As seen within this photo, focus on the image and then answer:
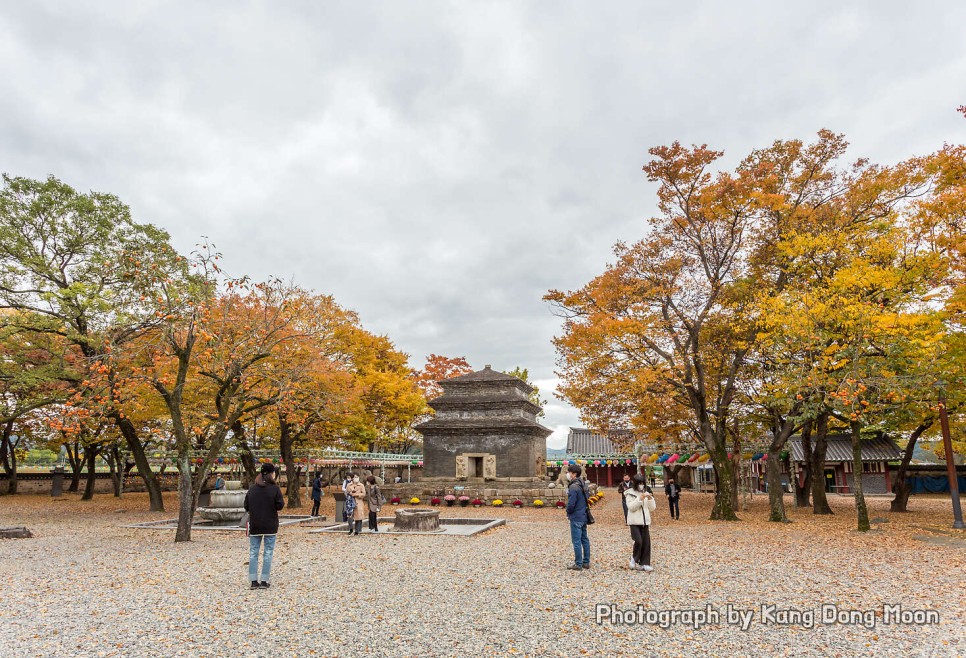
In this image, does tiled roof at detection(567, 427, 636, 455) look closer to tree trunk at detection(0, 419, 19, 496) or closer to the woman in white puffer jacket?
tree trunk at detection(0, 419, 19, 496)

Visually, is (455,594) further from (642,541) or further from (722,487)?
(722,487)

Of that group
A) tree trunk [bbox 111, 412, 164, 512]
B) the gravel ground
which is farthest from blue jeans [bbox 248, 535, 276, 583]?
tree trunk [bbox 111, 412, 164, 512]

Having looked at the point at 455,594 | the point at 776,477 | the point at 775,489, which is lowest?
the point at 455,594

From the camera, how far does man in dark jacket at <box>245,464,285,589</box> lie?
8.85 m

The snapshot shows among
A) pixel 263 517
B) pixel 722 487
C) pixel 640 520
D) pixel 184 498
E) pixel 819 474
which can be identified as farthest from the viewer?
pixel 819 474

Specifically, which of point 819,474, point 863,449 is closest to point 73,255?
point 819,474

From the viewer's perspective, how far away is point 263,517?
29.1 feet

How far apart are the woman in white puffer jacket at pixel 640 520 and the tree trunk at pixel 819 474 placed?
50.9ft

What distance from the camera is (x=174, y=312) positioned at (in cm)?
1440

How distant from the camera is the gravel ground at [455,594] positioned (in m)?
6.31

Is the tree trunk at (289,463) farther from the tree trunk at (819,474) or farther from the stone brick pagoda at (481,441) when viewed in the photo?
the tree trunk at (819,474)

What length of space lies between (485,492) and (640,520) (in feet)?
64.8

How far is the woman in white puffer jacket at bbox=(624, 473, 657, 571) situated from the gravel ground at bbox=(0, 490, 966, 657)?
0.32m

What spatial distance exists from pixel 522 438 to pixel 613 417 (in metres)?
8.42
